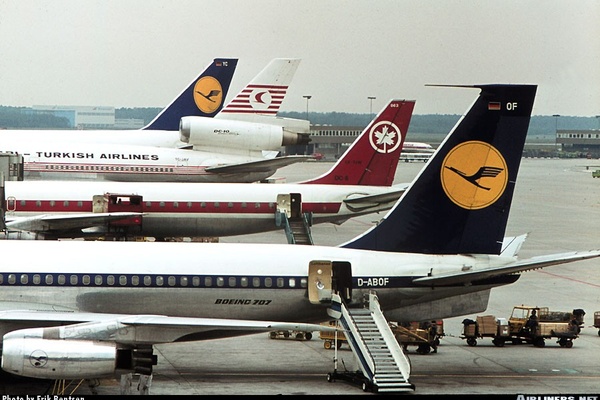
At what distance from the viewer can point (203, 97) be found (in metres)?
79.7

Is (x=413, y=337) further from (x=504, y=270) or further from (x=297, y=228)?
(x=297, y=228)

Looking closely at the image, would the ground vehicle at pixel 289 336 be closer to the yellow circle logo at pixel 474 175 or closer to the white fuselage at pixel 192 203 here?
the yellow circle logo at pixel 474 175

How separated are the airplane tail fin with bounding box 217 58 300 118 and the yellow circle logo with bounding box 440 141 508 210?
153ft

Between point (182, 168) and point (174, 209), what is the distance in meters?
12.2

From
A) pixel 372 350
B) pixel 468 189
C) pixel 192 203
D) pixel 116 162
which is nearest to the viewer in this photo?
pixel 372 350

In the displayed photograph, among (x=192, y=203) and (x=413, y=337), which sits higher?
(x=192, y=203)

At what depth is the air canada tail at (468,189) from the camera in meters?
29.7

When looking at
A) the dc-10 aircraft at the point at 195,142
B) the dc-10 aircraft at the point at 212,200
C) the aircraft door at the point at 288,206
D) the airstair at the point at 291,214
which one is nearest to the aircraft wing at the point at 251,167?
the dc-10 aircraft at the point at 195,142

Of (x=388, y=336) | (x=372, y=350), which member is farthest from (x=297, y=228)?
(x=372, y=350)

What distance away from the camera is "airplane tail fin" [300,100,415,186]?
56.7 meters

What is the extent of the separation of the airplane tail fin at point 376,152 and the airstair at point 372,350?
90.7ft

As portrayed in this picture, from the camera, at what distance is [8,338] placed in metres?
24.2

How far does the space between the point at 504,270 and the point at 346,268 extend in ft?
14.7

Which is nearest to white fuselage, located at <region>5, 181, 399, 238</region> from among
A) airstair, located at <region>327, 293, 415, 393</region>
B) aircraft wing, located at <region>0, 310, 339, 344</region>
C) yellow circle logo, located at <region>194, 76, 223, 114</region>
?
airstair, located at <region>327, 293, 415, 393</region>
